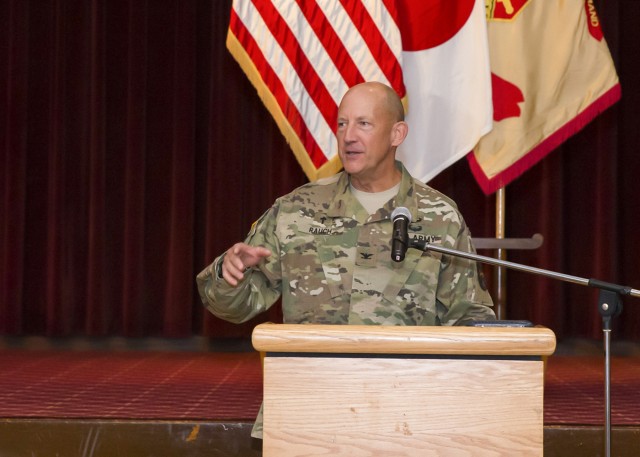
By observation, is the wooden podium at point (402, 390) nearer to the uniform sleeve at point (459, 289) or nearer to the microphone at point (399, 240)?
the microphone at point (399, 240)

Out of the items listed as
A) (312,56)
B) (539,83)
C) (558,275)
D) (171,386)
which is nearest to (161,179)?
(312,56)

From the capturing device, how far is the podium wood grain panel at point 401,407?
1606mm

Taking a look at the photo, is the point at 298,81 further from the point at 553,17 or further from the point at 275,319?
the point at 275,319

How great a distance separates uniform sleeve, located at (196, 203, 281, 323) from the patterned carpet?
822mm

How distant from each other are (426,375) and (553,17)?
333cm

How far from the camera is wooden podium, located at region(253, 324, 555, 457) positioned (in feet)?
5.27

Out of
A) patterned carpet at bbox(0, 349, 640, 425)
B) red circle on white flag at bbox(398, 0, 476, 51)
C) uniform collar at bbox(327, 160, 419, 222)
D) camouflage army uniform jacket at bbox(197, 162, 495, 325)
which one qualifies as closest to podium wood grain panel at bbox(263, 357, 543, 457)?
camouflage army uniform jacket at bbox(197, 162, 495, 325)

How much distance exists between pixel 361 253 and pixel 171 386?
1.82 meters

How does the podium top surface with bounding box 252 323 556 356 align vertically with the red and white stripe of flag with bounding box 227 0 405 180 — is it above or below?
below

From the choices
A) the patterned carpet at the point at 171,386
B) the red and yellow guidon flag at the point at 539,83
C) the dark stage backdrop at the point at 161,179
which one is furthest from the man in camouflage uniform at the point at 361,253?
the dark stage backdrop at the point at 161,179

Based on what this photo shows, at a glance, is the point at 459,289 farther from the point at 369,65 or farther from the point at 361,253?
the point at 369,65

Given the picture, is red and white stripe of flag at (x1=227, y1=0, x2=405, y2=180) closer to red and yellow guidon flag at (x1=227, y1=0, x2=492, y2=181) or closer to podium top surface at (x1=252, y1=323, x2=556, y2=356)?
red and yellow guidon flag at (x1=227, y1=0, x2=492, y2=181)

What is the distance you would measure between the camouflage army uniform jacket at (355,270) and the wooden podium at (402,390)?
28.9 inches

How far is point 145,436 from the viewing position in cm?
305
